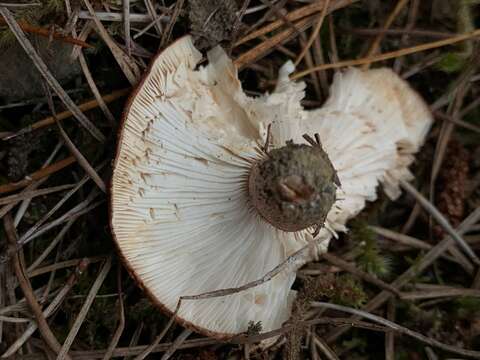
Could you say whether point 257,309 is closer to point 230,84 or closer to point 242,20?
point 230,84

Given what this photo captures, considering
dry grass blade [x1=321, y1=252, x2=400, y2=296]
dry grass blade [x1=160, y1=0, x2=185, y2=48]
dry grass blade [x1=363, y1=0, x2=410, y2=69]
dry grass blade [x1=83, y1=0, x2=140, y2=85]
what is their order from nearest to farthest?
dry grass blade [x1=83, y1=0, x2=140, y2=85], dry grass blade [x1=160, y1=0, x2=185, y2=48], dry grass blade [x1=321, y1=252, x2=400, y2=296], dry grass blade [x1=363, y1=0, x2=410, y2=69]

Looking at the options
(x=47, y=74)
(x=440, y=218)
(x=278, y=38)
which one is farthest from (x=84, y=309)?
(x=440, y=218)

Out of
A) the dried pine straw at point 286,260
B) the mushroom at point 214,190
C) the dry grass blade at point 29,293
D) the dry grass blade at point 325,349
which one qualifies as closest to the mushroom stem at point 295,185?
the mushroom at point 214,190

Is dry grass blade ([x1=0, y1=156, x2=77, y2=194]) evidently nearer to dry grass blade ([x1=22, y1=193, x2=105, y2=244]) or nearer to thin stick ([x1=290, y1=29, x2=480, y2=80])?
dry grass blade ([x1=22, y1=193, x2=105, y2=244])

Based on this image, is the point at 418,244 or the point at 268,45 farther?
the point at 418,244

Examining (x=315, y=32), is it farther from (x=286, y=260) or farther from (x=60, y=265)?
(x=60, y=265)

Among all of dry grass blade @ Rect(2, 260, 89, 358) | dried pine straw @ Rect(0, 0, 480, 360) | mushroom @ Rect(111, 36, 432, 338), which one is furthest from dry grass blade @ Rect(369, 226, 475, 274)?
dry grass blade @ Rect(2, 260, 89, 358)

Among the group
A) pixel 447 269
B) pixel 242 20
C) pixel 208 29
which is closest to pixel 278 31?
pixel 242 20
